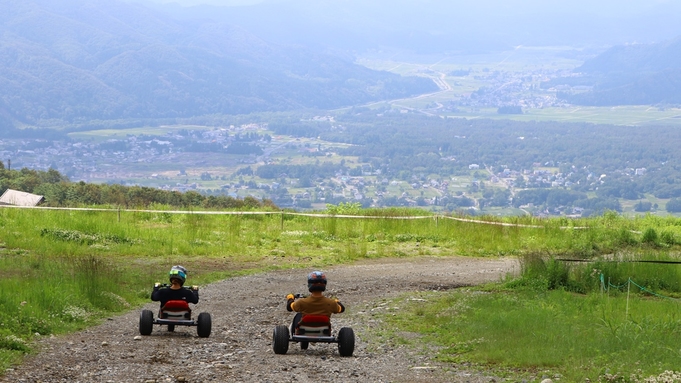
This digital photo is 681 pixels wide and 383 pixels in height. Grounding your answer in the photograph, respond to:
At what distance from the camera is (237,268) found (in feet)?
73.9

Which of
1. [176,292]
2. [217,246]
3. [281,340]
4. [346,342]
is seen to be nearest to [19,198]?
[217,246]

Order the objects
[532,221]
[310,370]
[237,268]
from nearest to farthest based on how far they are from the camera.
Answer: [310,370] < [237,268] < [532,221]

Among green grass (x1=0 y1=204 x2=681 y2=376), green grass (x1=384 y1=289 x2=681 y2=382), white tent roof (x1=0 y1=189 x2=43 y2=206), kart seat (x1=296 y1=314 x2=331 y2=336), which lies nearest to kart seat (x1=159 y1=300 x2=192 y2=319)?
green grass (x1=0 y1=204 x2=681 y2=376)

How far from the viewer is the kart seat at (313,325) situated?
12727 mm

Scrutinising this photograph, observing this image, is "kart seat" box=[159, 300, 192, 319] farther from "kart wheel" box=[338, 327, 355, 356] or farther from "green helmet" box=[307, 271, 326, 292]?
"kart wheel" box=[338, 327, 355, 356]

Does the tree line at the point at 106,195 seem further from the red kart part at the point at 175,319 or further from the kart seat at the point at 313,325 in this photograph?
the kart seat at the point at 313,325

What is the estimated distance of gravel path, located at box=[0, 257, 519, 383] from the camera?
10984 millimetres

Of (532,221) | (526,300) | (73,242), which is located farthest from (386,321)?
(532,221)

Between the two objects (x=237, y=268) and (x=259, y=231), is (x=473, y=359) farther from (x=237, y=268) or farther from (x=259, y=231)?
(x=259, y=231)

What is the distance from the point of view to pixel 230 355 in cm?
1237

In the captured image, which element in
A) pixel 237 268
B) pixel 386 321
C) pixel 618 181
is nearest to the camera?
pixel 386 321

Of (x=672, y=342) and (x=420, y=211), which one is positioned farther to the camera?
(x=420, y=211)

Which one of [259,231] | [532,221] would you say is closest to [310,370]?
[259,231]

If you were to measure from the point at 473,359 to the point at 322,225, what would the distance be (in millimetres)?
18107
